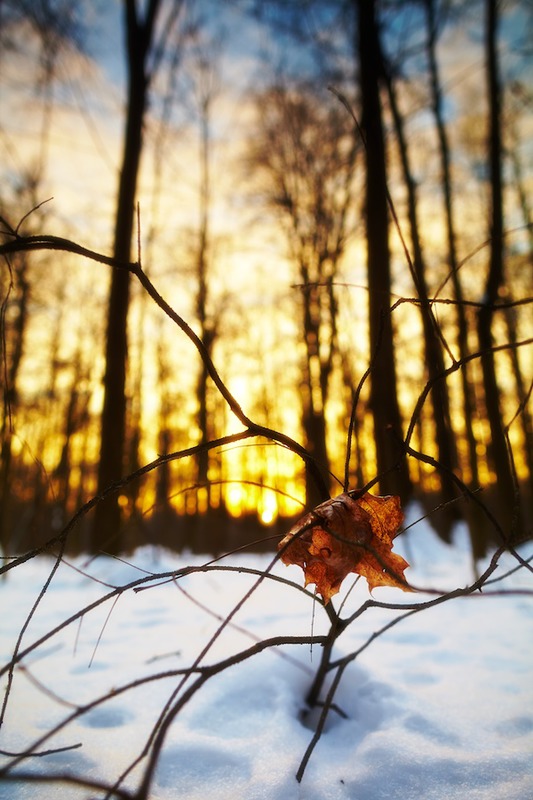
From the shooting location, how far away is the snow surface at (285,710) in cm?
96

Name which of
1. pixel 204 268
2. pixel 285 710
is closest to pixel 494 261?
pixel 285 710

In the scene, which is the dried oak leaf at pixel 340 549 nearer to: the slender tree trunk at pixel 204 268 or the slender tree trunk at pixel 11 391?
the slender tree trunk at pixel 11 391

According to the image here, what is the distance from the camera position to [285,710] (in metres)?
1.25

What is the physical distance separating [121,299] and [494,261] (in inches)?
159

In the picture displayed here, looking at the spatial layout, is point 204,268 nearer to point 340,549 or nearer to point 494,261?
point 494,261

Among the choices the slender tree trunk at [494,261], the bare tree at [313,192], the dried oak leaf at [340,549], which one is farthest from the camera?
the bare tree at [313,192]

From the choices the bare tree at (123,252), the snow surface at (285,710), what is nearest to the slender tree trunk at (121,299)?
the bare tree at (123,252)

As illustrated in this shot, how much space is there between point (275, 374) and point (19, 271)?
15122mm

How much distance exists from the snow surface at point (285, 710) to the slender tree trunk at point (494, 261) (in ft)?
6.17

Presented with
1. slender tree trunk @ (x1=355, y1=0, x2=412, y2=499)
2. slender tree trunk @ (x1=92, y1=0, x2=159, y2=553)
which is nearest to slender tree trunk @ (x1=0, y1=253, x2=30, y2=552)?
slender tree trunk @ (x1=92, y1=0, x2=159, y2=553)

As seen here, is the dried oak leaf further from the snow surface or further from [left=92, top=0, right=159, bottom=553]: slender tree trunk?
[left=92, top=0, right=159, bottom=553]: slender tree trunk

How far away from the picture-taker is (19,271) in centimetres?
570

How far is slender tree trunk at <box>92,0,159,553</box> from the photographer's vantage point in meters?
4.82

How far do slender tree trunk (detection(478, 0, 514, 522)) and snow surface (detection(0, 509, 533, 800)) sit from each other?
188 centimetres
